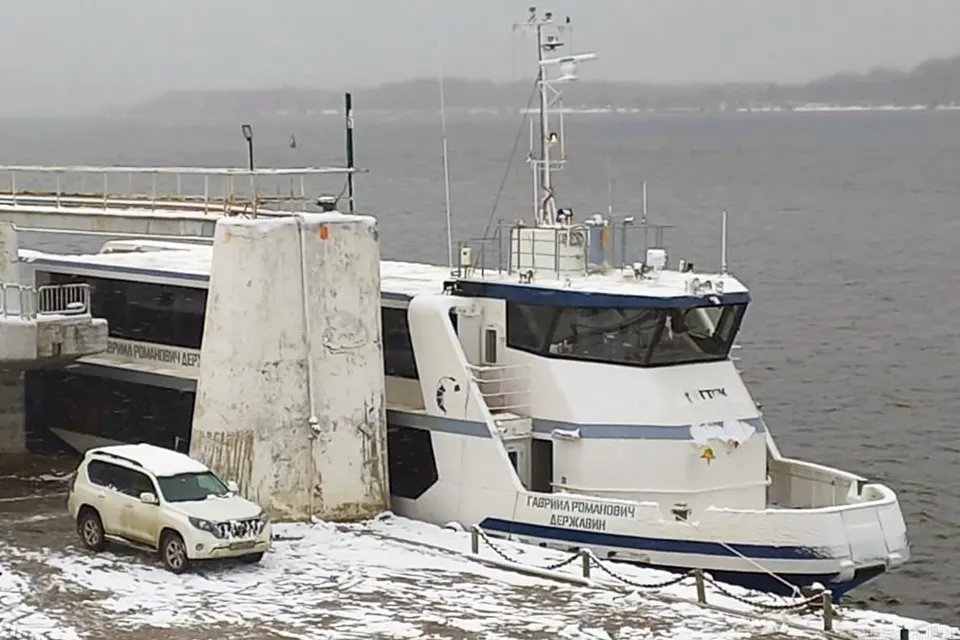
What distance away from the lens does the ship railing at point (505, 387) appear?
2553 cm

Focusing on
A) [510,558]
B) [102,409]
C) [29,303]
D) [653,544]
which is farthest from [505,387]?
[102,409]

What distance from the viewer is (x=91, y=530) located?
893 inches

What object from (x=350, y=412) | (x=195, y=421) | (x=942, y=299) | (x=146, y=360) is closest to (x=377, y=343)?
(x=350, y=412)

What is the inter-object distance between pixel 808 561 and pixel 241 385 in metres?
8.95

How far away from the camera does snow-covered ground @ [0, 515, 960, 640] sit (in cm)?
1917

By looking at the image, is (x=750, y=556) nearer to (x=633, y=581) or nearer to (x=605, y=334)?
(x=633, y=581)

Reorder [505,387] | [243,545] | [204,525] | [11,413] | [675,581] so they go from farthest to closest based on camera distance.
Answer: [11,413] → [505,387] → [243,545] → [204,525] → [675,581]

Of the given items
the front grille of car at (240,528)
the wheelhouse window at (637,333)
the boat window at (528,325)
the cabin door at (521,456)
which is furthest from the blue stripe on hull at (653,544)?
the front grille of car at (240,528)

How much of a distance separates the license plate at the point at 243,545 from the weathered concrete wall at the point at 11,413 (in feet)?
42.1

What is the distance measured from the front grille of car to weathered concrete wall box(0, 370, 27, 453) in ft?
41.9

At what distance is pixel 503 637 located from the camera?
62.1 feet

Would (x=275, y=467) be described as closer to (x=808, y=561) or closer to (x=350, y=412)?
(x=350, y=412)

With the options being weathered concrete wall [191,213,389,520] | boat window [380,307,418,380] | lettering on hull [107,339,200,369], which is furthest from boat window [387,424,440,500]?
lettering on hull [107,339,200,369]

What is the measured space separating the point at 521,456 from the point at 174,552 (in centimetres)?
629
